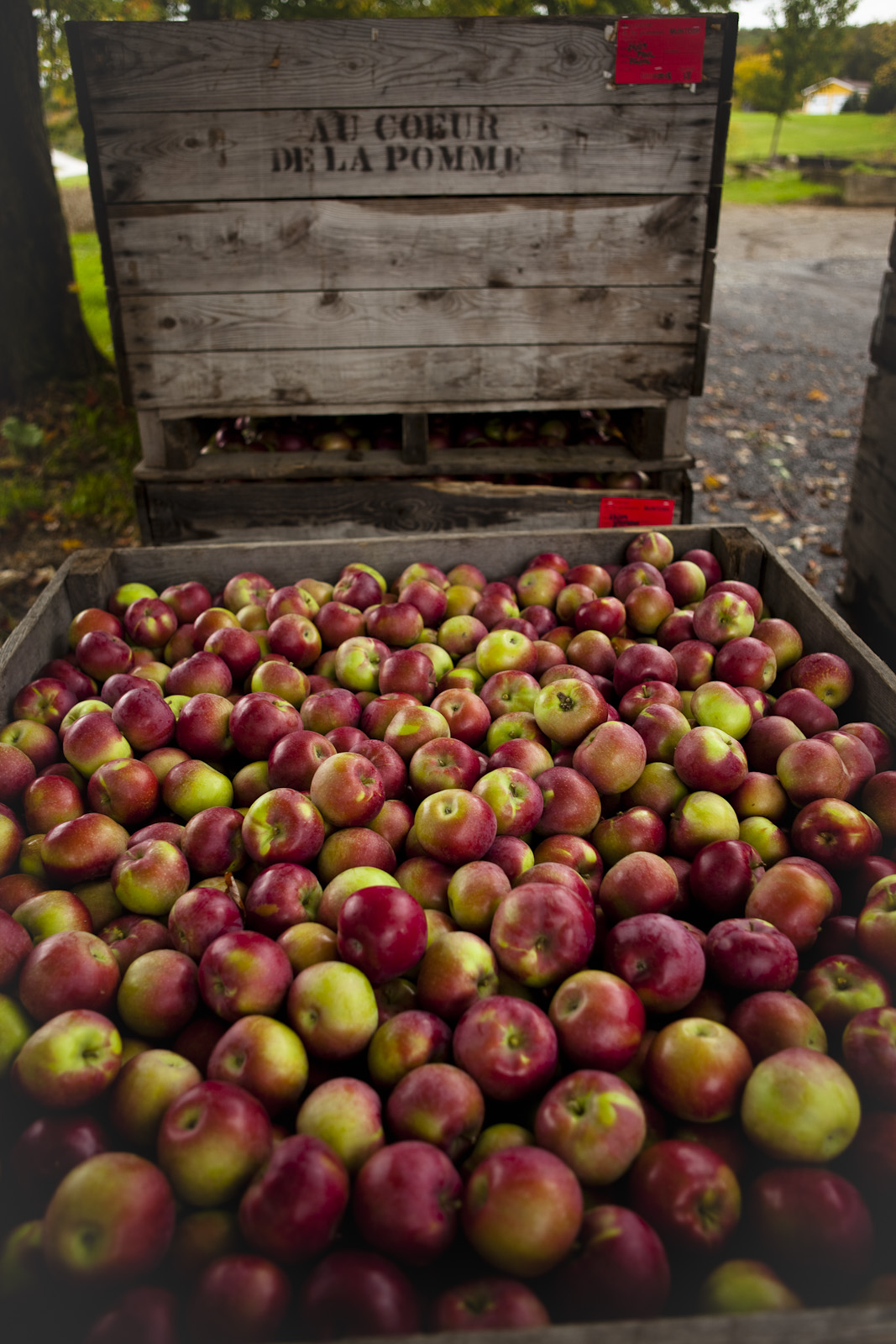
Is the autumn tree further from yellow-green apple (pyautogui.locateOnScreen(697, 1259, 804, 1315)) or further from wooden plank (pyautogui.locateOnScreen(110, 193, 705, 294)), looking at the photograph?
yellow-green apple (pyautogui.locateOnScreen(697, 1259, 804, 1315))

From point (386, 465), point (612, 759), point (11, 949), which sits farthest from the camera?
point (386, 465)

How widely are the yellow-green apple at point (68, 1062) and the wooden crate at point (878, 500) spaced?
3436 mm

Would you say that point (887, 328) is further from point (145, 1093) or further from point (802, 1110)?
point (145, 1093)

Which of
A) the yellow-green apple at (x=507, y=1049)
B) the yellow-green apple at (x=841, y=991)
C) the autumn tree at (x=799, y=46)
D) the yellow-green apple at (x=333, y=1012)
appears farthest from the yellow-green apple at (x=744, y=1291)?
the autumn tree at (x=799, y=46)

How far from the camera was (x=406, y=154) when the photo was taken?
3.32m

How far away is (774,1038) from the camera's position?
4.48 ft

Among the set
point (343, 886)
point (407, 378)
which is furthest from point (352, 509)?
point (343, 886)

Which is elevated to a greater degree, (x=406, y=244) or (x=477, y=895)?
(x=406, y=244)

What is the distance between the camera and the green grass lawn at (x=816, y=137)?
1570 centimetres

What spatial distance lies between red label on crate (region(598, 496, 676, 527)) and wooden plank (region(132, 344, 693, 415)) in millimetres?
645

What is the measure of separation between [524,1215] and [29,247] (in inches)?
312

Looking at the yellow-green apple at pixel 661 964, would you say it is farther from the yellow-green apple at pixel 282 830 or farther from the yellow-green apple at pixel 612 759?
the yellow-green apple at pixel 282 830

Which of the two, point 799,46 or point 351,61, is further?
point 799,46

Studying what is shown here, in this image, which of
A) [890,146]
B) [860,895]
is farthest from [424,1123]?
[890,146]
